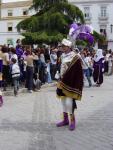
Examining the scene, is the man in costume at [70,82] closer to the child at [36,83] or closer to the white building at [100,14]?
the child at [36,83]

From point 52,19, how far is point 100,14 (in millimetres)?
38178

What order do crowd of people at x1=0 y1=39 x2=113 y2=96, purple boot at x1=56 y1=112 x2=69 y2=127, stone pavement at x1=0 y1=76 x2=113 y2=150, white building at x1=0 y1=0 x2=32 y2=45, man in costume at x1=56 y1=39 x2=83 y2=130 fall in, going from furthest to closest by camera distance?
1. white building at x1=0 y1=0 x2=32 y2=45
2. crowd of people at x1=0 y1=39 x2=113 y2=96
3. purple boot at x1=56 y1=112 x2=69 y2=127
4. man in costume at x1=56 y1=39 x2=83 y2=130
5. stone pavement at x1=0 y1=76 x2=113 y2=150

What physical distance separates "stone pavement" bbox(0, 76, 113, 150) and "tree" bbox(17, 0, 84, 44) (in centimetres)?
3142

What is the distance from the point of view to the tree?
47.7 metres

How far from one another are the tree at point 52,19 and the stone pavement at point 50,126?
31.4 m

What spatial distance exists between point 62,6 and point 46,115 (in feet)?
123

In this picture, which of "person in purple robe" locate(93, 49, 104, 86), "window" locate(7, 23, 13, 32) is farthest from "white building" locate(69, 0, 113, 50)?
"person in purple robe" locate(93, 49, 104, 86)

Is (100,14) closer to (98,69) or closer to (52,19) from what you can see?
(52,19)

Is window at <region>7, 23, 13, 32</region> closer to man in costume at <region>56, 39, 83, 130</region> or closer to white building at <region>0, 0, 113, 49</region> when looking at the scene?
white building at <region>0, 0, 113, 49</region>

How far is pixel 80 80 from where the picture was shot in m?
10.6

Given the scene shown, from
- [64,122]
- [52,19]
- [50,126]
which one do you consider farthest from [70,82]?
[52,19]

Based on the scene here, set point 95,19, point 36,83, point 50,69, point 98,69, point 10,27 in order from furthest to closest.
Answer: point 10,27
point 95,19
point 50,69
point 98,69
point 36,83

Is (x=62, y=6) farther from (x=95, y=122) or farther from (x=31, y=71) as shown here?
(x=95, y=122)

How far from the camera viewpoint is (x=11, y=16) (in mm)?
94438
